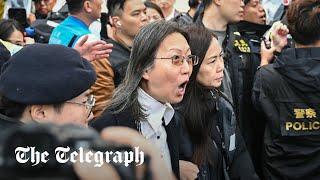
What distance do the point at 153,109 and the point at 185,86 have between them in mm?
318

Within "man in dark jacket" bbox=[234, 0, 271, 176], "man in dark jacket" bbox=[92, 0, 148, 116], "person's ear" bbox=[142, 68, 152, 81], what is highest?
"person's ear" bbox=[142, 68, 152, 81]

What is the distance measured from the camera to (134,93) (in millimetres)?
2148

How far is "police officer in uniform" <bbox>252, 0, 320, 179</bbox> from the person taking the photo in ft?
10.0

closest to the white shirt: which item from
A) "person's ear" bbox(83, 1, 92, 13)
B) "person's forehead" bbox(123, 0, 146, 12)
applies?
"person's ear" bbox(83, 1, 92, 13)

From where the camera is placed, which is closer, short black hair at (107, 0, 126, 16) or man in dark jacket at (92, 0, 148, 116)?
man in dark jacket at (92, 0, 148, 116)

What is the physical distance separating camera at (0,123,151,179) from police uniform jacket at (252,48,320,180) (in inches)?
101

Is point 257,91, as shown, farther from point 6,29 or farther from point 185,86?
point 6,29

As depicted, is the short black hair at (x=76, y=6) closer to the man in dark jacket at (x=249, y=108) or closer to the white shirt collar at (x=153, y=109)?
the man in dark jacket at (x=249, y=108)

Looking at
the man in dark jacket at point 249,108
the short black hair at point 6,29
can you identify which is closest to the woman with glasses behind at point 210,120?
the man in dark jacket at point 249,108

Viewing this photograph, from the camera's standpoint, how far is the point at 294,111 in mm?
3080

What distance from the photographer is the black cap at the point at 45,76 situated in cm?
125

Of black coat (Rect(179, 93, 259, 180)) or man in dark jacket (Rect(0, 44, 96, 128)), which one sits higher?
man in dark jacket (Rect(0, 44, 96, 128))

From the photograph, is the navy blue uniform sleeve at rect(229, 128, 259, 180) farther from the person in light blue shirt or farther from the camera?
the camera

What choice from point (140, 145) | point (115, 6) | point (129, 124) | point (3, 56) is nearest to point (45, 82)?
point (140, 145)
